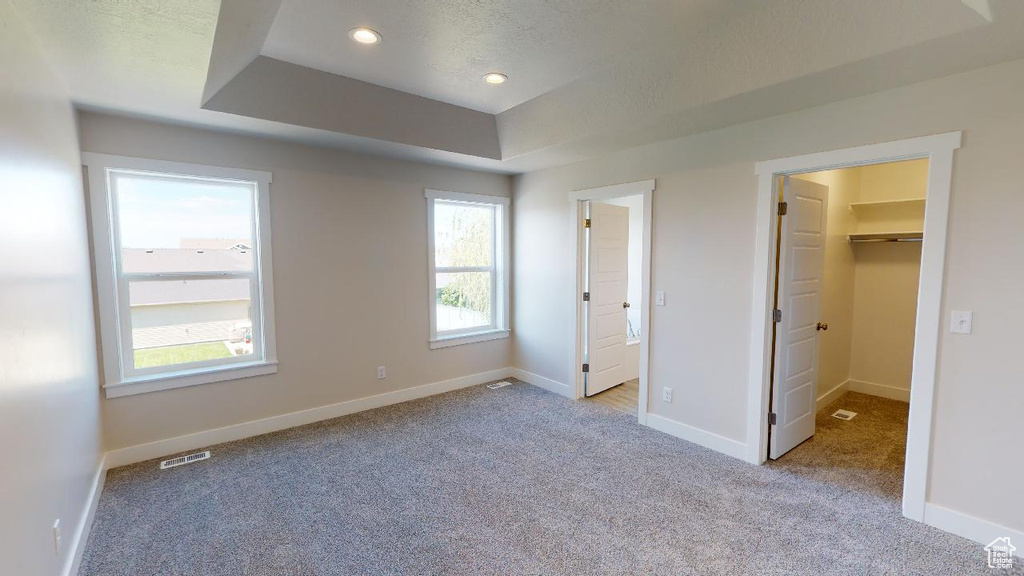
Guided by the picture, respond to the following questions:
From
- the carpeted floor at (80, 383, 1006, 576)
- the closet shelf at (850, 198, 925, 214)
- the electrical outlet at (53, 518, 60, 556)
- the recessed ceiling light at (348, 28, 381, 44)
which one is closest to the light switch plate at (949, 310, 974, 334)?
the carpeted floor at (80, 383, 1006, 576)

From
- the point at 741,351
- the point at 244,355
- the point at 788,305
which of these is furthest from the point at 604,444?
the point at 244,355

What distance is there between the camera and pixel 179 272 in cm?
323

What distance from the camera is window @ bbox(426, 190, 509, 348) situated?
4566mm

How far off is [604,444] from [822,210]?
2.47m

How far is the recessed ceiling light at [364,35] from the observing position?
2.32 metres

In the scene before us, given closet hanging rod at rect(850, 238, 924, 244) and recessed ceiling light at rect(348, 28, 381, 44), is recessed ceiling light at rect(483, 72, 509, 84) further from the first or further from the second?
closet hanging rod at rect(850, 238, 924, 244)

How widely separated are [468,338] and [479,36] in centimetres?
313

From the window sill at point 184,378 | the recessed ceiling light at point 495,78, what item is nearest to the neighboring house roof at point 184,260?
the window sill at point 184,378

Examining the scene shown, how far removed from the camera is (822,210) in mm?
3346

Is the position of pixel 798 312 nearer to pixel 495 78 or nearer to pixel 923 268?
pixel 923 268

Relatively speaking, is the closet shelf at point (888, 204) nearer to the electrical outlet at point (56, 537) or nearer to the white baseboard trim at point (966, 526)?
the white baseboard trim at point (966, 526)

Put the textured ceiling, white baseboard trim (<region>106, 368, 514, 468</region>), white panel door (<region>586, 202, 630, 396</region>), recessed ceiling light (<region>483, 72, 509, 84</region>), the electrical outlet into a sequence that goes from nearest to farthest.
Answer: the electrical outlet, the textured ceiling, recessed ceiling light (<region>483, 72, 509, 84</region>), white baseboard trim (<region>106, 368, 514, 468</region>), white panel door (<region>586, 202, 630, 396</region>)

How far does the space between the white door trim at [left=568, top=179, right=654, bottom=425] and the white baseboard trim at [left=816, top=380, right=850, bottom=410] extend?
1.74 metres

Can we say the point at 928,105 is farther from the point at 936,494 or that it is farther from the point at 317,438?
the point at 317,438
